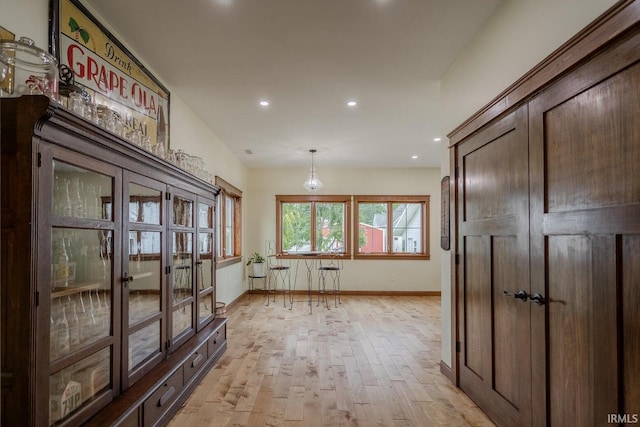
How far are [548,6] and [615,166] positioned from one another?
1.02m

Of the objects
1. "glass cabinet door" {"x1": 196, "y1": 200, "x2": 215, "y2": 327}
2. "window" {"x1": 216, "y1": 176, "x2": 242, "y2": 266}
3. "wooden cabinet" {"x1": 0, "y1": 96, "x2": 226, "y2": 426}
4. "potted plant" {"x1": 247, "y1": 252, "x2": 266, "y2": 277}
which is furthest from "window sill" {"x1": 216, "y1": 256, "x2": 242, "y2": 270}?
"wooden cabinet" {"x1": 0, "y1": 96, "x2": 226, "y2": 426}

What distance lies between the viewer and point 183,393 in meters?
2.69

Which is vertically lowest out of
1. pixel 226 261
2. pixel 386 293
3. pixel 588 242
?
pixel 386 293

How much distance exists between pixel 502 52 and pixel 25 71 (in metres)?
2.68

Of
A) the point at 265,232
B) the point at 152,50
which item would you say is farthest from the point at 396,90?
the point at 265,232

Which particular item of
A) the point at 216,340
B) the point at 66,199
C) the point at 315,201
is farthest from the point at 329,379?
the point at 315,201

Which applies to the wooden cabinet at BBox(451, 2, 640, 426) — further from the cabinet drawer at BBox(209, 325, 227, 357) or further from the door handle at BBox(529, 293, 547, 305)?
the cabinet drawer at BBox(209, 325, 227, 357)

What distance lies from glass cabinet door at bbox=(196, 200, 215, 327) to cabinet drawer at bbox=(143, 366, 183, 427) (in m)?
0.84

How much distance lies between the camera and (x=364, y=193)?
26.1 feet

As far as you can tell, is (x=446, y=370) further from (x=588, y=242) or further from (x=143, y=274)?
(x=143, y=274)

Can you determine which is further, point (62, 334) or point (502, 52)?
point (502, 52)

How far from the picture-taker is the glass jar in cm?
146

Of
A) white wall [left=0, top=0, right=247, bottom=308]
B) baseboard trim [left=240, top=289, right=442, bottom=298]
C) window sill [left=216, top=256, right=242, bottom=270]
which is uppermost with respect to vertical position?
white wall [left=0, top=0, right=247, bottom=308]

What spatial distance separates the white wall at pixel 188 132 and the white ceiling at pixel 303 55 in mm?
163
